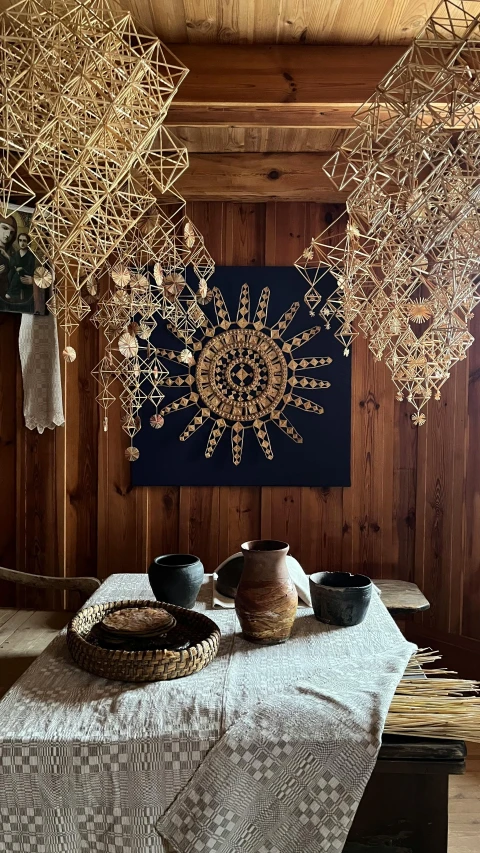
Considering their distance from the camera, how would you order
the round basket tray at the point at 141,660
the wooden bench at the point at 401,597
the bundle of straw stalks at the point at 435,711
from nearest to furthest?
the bundle of straw stalks at the point at 435,711
the round basket tray at the point at 141,660
the wooden bench at the point at 401,597

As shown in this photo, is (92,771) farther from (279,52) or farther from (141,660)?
(279,52)

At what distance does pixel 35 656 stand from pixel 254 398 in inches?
60.4

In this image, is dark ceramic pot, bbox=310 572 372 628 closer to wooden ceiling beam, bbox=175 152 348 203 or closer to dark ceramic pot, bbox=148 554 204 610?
dark ceramic pot, bbox=148 554 204 610

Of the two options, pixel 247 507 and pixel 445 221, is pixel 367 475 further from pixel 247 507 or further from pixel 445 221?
pixel 445 221

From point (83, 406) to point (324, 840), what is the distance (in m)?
2.38

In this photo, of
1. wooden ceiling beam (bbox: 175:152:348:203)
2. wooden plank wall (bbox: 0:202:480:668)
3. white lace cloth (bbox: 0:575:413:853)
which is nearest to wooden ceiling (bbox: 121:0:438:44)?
wooden ceiling beam (bbox: 175:152:348:203)

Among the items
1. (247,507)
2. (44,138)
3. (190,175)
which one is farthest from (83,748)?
(190,175)

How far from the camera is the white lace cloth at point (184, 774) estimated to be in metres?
1.18

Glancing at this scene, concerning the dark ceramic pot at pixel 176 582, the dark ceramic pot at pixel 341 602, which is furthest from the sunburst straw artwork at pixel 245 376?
the dark ceramic pot at pixel 341 602

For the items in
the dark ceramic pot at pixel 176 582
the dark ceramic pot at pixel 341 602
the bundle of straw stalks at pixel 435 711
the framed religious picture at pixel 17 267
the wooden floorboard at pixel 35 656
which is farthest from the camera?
the framed religious picture at pixel 17 267

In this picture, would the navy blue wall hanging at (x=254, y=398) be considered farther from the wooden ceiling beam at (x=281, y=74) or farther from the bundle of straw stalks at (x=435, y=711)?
the bundle of straw stalks at (x=435, y=711)

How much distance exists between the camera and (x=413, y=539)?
3.18 m

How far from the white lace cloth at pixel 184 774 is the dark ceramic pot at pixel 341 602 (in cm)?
42

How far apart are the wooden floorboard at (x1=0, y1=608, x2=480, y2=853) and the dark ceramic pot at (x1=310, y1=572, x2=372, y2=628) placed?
966 mm
